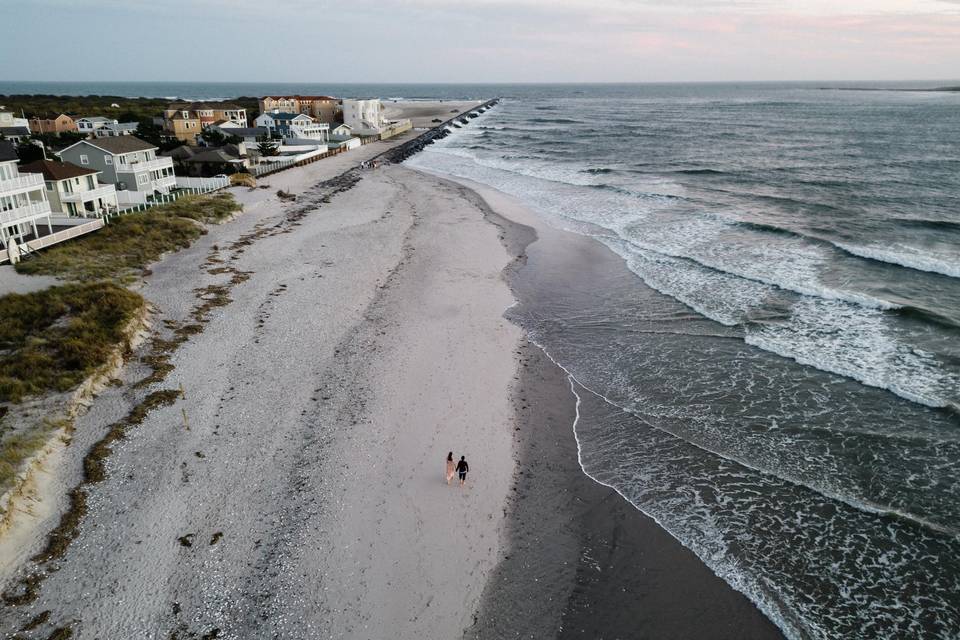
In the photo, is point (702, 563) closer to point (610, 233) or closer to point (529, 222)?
point (610, 233)

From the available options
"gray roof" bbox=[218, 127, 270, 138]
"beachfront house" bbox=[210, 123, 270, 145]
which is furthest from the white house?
"gray roof" bbox=[218, 127, 270, 138]

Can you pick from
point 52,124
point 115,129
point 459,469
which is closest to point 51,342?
point 459,469

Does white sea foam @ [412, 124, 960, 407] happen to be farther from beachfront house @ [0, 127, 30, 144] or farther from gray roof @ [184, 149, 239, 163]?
beachfront house @ [0, 127, 30, 144]

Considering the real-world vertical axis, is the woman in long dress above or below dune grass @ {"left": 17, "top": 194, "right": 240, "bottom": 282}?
below

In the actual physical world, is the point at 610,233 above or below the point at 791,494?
above

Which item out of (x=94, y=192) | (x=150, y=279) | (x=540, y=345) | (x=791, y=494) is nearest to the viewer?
(x=791, y=494)

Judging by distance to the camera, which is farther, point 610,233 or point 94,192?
point 610,233

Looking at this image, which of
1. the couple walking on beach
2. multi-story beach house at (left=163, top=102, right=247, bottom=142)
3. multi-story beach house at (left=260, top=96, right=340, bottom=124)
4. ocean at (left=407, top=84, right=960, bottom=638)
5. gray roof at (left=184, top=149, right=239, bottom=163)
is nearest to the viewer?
ocean at (left=407, top=84, right=960, bottom=638)

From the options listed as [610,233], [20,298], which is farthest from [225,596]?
[610,233]
